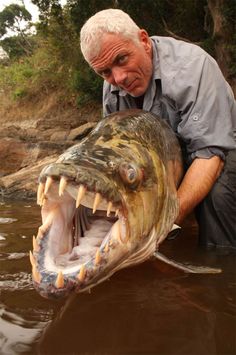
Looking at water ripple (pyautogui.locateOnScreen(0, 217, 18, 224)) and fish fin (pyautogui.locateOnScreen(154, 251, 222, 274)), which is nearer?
fish fin (pyautogui.locateOnScreen(154, 251, 222, 274))

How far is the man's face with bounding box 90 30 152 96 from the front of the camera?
121 inches

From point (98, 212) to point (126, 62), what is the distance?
4.27ft

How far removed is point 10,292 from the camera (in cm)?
229

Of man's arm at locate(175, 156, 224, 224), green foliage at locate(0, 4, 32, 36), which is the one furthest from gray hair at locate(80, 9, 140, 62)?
green foliage at locate(0, 4, 32, 36)

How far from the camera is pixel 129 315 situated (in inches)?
76.5

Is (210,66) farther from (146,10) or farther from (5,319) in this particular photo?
(146,10)

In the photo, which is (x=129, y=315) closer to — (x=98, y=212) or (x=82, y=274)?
(x=82, y=274)

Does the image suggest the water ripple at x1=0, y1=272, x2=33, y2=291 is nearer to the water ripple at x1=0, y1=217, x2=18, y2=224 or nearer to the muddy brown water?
the muddy brown water

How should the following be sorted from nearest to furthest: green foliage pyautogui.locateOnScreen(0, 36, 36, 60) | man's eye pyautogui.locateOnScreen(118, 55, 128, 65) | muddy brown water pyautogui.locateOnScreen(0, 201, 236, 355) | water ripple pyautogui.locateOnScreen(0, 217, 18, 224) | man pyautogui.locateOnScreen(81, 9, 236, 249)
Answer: muddy brown water pyautogui.locateOnScreen(0, 201, 236, 355) → man pyautogui.locateOnScreen(81, 9, 236, 249) → man's eye pyautogui.locateOnScreen(118, 55, 128, 65) → water ripple pyautogui.locateOnScreen(0, 217, 18, 224) → green foliage pyautogui.locateOnScreen(0, 36, 36, 60)

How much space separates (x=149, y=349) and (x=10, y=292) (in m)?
0.96

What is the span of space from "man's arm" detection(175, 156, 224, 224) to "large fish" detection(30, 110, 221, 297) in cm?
17

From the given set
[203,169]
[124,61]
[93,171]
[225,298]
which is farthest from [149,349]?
[124,61]

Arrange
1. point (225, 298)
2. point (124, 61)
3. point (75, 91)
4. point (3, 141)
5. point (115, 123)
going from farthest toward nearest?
point (75, 91) → point (3, 141) → point (124, 61) → point (115, 123) → point (225, 298)

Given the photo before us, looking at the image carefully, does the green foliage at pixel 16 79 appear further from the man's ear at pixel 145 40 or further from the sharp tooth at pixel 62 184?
the sharp tooth at pixel 62 184
